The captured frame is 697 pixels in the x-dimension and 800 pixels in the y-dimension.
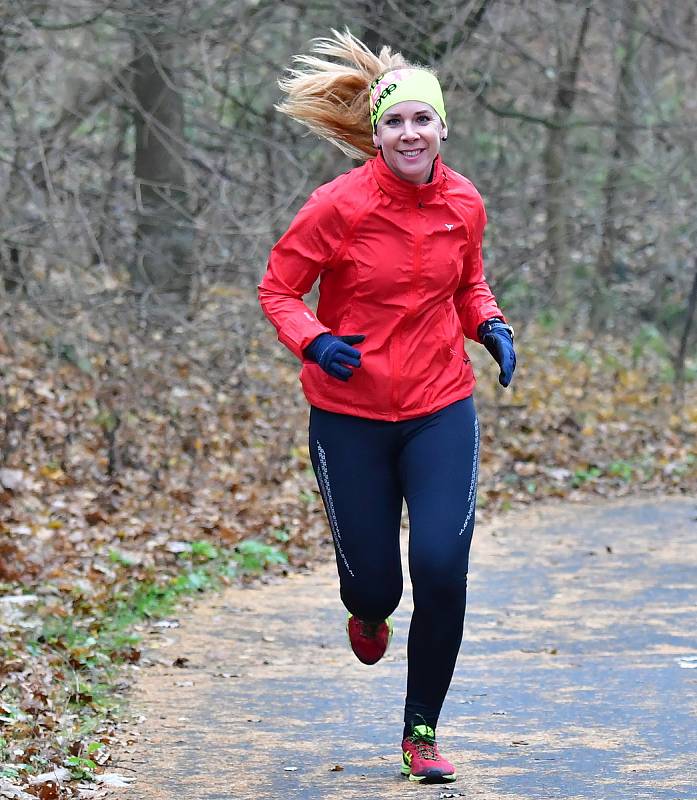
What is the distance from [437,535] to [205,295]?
1026cm

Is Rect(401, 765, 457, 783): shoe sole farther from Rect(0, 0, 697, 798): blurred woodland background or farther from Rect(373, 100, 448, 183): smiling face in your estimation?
Rect(373, 100, 448, 183): smiling face

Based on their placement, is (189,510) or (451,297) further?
(189,510)

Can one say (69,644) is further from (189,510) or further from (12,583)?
(189,510)

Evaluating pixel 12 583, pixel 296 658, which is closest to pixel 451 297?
pixel 296 658

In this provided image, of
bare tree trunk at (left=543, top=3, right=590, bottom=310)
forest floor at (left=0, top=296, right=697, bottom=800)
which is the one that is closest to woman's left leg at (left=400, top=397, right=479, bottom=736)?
forest floor at (left=0, top=296, right=697, bottom=800)

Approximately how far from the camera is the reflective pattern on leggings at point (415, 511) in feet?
14.7

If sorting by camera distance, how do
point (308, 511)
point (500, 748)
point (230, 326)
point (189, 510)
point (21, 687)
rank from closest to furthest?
point (500, 748) → point (21, 687) → point (189, 510) → point (308, 511) → point (230, 326)

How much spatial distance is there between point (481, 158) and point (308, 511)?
355 inches

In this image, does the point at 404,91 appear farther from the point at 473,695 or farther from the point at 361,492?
the point at 473,695

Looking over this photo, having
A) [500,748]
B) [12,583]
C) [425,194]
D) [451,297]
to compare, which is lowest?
[12,583]

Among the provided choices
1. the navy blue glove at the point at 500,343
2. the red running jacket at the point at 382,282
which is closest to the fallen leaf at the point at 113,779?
the red running jacket at the point at 382,282

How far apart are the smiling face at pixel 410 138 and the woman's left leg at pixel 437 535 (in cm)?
78

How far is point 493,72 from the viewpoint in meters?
15.4

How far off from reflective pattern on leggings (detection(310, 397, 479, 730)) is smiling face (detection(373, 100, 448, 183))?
783 millimetres
